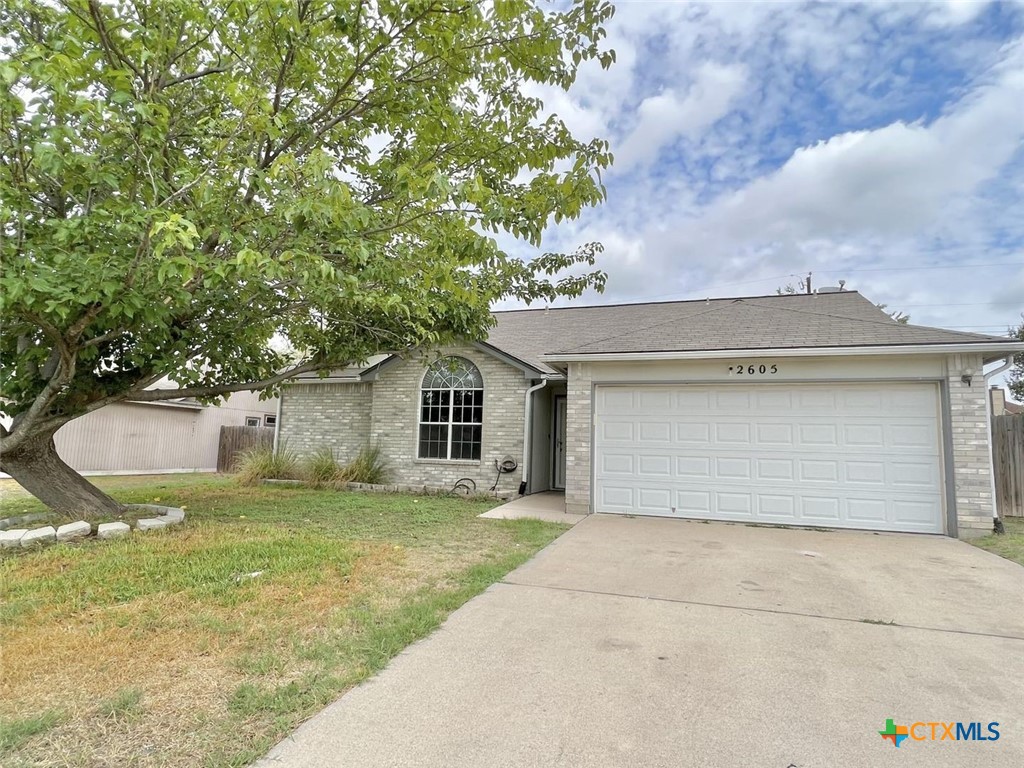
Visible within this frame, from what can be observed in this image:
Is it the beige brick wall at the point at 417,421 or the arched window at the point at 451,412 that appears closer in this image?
the beige brick wall at the point at 417,421

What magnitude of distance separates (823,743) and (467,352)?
1034 centimetres

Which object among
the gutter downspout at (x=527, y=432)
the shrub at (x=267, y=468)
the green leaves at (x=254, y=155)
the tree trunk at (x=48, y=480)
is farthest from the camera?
the shrub at (x=267, y=468)

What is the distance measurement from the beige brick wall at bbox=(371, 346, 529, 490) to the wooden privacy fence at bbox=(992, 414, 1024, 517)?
344 inches

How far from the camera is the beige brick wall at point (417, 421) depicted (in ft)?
38.3

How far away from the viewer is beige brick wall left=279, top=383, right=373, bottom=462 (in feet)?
43.8

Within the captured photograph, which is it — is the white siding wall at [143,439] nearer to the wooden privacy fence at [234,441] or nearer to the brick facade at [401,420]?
the wooden privacy fence at [234,441]

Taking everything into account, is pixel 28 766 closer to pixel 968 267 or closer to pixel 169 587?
pixel 169 587

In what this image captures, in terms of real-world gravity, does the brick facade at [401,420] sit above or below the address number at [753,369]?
below

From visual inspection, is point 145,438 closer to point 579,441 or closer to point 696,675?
point 579,441

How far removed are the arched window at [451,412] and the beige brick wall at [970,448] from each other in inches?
326

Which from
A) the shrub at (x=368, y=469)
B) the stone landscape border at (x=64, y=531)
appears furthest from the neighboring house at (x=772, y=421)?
the stone landscape border at (x=64, y=531)

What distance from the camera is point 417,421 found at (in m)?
12.5

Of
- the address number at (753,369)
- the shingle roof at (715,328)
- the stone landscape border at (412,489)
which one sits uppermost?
the shingle roof at (715,328)

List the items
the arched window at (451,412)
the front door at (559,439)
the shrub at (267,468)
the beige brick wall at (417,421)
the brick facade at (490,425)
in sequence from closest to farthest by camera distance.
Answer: the brick facade at (490,425) < the beige brick wall at (417,421) < the arched window at (451,412) < the shrub at (267,468) < the front door at (559,439)
